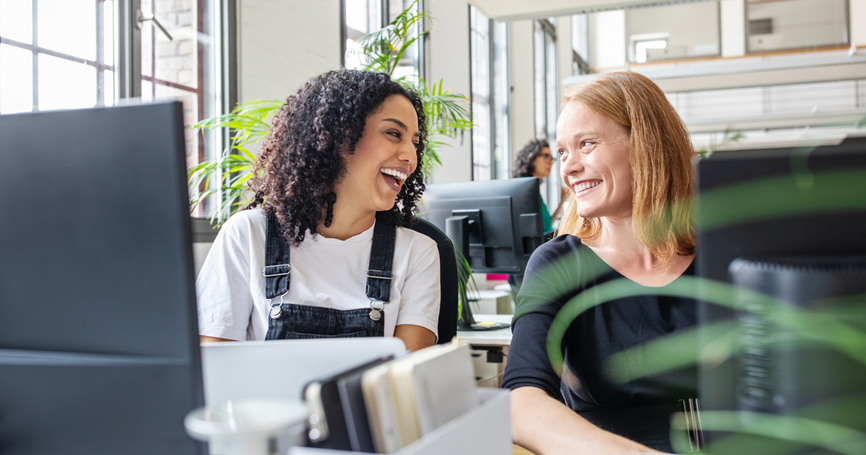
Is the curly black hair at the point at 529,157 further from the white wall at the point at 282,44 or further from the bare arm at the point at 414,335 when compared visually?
the bare arm at the point at 414,335

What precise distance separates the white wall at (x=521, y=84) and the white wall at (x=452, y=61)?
1.76m

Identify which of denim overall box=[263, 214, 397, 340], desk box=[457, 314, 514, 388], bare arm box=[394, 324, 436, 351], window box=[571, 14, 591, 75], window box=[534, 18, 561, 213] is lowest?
desk box=[457, 314, 514, 388]

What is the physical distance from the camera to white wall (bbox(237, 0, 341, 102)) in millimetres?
3102

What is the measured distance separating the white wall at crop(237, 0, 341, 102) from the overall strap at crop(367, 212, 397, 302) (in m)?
1.58

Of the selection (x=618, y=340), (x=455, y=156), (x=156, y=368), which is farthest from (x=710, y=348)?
(x=455, y=156)

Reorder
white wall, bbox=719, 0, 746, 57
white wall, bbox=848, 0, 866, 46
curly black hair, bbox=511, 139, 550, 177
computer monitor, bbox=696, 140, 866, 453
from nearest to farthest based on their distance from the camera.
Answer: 1. computer monitor, bbox=696, 140, 866, 453
2. curly black hair, bbox=511, 139, 550, 177
3. white wall, bbox=848, 0, 866, 46
4. white wall, bbox=719, 0, 746, 57

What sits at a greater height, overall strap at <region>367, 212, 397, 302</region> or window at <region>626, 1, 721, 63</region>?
window at <region>626, 1, 721, 63</region>

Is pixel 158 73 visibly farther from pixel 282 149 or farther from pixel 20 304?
pixel 20 304

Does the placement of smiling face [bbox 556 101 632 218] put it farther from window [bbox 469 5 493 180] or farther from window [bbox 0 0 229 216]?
window [bbox 469 5 493 180]

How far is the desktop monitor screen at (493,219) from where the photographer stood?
2.50 meters

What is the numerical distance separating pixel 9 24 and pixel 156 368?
2.10m

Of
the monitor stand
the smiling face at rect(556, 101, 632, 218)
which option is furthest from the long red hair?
the monitor stand

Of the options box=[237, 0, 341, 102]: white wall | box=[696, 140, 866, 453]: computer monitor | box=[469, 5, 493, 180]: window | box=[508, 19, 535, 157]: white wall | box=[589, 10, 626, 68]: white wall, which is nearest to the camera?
box=[696, 140, 866, 453]: computer monitor

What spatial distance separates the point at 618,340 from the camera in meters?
1.15
